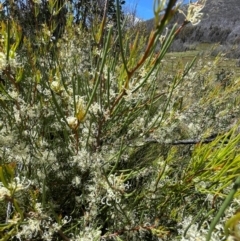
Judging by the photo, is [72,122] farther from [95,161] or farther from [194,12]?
[194,12]

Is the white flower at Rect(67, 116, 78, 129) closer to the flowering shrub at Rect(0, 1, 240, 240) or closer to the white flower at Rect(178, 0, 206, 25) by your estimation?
the flowering shrub at Rect(0, 1, 240, 240)

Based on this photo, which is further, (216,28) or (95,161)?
(216,28)

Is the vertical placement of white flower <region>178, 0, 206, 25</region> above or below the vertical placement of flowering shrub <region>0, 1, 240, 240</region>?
above

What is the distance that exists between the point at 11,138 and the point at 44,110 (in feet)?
0.56

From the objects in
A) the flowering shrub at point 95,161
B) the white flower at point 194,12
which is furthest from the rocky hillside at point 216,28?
the white flower at point 194,12

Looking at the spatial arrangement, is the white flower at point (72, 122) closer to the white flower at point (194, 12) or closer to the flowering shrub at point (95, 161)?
the flowering shrub at point (95, 161)

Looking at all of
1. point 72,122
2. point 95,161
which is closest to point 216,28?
point 95,161

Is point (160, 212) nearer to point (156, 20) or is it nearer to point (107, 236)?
point (107, 236)

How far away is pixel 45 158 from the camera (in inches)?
36.6

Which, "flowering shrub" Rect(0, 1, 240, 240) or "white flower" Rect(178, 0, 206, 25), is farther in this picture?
"flowering shrub" Rect(0, 1, 240, 240)

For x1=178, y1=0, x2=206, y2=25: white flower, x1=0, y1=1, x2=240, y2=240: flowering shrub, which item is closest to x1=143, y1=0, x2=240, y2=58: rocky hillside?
x1=0, y1=1, x2=240, y2=240: flowering shrub

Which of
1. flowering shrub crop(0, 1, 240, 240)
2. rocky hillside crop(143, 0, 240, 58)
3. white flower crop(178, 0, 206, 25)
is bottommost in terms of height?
flowering shrub crop(0, 1, 240, 240)

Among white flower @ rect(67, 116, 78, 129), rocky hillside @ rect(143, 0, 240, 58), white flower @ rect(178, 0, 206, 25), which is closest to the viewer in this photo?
white flower @ rect(178, 0, 206, 25)

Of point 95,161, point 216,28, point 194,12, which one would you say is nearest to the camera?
point 194,12
